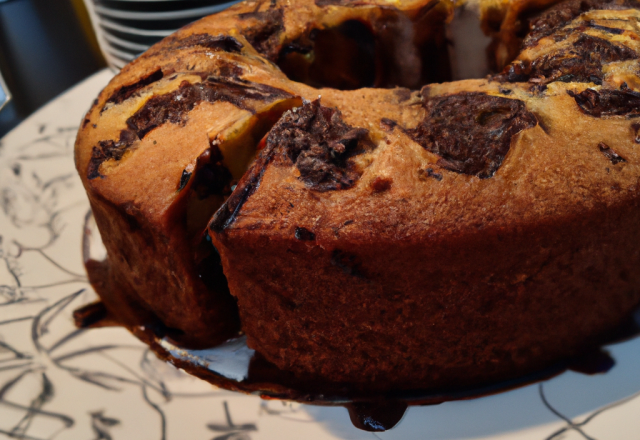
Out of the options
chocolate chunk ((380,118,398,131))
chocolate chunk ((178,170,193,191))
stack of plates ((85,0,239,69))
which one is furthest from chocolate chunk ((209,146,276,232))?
stack of plates ((85,0,239,69))

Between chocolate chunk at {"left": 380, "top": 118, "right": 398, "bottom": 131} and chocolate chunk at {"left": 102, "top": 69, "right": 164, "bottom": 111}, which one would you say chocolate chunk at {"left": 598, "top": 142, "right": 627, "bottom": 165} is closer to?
chocolate chunk at {"left": 380, "top": 118, "right": 398, "bottom": 131}

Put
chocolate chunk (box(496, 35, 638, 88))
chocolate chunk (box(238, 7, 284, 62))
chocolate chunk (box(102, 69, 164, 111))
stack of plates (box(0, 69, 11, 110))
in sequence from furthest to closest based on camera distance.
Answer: stack of plates (box(0, 69, 11, 110))
chocolate chunk (box(238, 7, 284, 62))
chocolate chunk (box(102, 69, 164, 111))
chocolate chunk (box(496, 35, 638, 88))

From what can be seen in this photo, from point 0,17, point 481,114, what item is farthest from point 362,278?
point 0,17

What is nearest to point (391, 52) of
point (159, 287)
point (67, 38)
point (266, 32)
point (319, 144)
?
point (266, 32)

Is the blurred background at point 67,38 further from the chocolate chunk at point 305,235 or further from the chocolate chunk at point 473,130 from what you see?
Result: the chocolate chunk at point 305,235

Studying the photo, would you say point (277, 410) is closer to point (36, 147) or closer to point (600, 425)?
point (600, 425)

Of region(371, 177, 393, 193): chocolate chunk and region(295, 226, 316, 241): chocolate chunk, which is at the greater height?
region(371, 177, 393, 193): chocolate chunk
